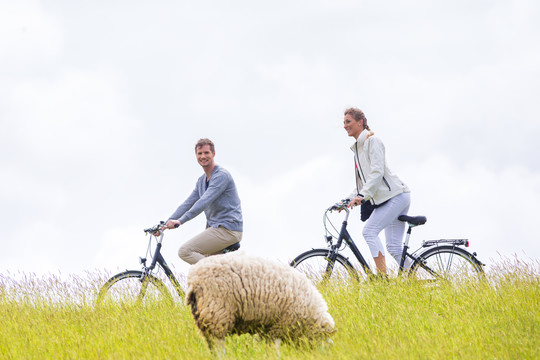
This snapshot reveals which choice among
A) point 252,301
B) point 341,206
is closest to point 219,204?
point 341,206

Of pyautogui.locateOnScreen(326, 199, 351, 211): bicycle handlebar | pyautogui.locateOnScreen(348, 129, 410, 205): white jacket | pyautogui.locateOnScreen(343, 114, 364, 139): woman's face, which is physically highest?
pyautogui.locateOnScreen(343, 114, 364, 139): woman's face

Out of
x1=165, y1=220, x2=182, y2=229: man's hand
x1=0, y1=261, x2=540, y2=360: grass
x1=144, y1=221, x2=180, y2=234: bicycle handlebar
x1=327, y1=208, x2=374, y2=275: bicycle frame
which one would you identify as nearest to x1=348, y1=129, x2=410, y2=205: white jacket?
x1=327, y1=208, x2=374, y2=275: bicycle frame

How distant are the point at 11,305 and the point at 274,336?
5.71 metres

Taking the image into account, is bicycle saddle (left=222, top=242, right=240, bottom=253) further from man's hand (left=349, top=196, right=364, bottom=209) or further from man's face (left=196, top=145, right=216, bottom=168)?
man's hand (left=349, top=196, right=364, bottom=209)

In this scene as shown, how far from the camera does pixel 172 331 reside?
6.53 metres

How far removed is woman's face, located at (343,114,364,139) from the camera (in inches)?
327

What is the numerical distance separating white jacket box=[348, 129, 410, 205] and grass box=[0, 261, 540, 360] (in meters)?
1.20

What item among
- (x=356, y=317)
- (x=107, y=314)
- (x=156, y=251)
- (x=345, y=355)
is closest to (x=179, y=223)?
(x=156, y=251)

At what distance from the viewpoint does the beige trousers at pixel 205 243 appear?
7.82m

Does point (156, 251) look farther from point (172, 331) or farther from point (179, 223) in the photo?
point (172, 331)

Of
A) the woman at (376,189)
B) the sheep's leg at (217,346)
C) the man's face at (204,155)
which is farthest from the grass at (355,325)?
the man's face at (204,155)

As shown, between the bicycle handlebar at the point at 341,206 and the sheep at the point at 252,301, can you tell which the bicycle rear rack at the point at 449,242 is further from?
the sheep at the point at 252,301

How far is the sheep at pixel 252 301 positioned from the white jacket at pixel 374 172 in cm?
296

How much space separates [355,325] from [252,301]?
6.11 feet
